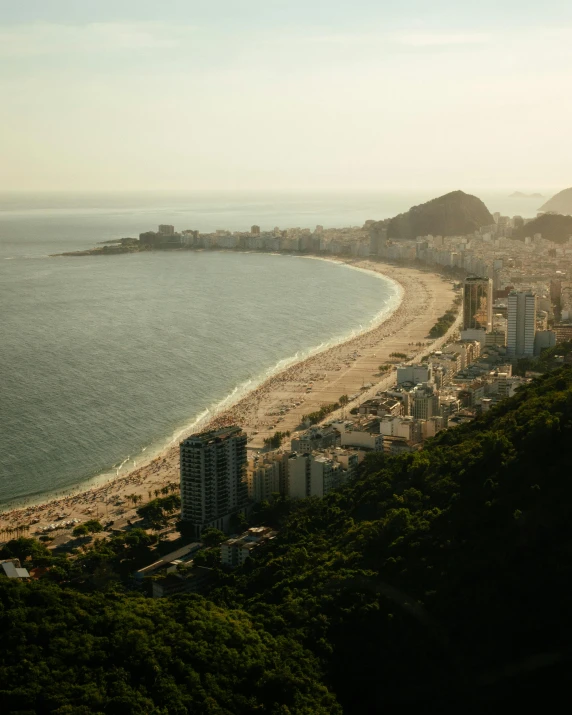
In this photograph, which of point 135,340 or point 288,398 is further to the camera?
point 135,340

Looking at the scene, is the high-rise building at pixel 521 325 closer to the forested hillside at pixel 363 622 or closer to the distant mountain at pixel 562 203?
the forested hillside at pixel 363 622

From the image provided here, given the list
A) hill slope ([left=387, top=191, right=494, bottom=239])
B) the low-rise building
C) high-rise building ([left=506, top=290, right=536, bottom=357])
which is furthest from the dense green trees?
hill slope ([left=387, top=191, right=494, bottom=239])

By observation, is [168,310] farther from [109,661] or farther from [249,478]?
[109,661]

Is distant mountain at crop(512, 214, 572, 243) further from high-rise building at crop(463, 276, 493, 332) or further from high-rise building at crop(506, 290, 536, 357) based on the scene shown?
high-rise building at crop(506, 290, 536, 357)

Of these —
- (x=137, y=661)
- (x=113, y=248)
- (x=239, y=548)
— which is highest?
(x=113, y=248)

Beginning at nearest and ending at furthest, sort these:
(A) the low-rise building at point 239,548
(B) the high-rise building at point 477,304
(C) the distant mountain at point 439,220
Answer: (A) the low-rise building at point 239,548, (B) the high-rise building at point 477,304, (C) the distant mountain at point 439,220

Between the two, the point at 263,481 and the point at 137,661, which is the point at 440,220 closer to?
the point at 263,481

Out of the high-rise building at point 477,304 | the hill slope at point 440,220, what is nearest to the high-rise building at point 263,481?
the high-rise building at point 477,304

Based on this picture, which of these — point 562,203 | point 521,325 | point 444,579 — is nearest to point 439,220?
point 562,203
